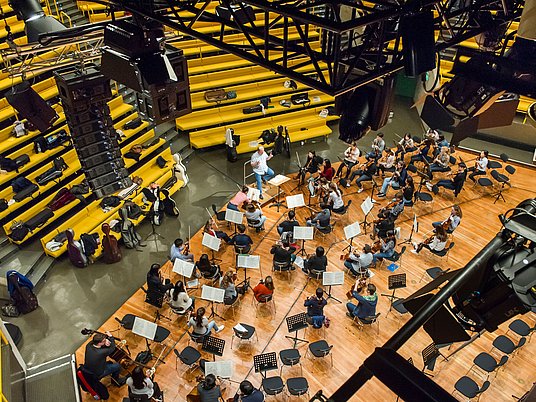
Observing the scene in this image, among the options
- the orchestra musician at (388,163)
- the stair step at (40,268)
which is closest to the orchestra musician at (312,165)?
the orchestra musician at (388,163)

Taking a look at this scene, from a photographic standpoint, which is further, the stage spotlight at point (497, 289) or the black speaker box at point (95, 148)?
the black speaker box at point (95, 148)

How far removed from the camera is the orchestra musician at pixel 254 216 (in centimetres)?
1044

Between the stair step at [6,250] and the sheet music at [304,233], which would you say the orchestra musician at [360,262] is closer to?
the sheet music at [304,233]

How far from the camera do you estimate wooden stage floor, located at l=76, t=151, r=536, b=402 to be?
7852 mm

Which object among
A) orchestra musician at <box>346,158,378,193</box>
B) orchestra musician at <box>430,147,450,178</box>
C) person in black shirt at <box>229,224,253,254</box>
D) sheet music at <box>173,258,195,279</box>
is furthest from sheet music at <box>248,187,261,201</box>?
orchestra musician at <box>430,147,450,178</box>

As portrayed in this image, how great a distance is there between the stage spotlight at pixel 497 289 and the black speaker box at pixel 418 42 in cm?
301

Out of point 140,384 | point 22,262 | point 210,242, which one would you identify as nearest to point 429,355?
point 210,242

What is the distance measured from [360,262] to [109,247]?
5.52 meters

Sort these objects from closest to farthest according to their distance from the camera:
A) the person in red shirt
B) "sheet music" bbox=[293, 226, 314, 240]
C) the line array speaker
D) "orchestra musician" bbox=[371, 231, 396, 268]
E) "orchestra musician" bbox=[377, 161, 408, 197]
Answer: the line array speaker < the person in red shirt < "sheet music" bbox=[293, 226, 314, 240] < "orchestra musician" bbox=[371, 231, 396, 268] < "orchestra musician" bbox=[377, 161, 408, 197]

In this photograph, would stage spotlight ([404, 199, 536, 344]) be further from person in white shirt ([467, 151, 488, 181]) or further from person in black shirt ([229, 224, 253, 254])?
person in white shirt ([467, 151, 488, 181])

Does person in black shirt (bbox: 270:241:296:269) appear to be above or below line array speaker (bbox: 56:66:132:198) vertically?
below

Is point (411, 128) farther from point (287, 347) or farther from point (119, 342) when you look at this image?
point (119, 342)

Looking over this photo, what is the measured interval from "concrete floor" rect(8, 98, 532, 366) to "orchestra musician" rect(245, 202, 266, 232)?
5.63 ft

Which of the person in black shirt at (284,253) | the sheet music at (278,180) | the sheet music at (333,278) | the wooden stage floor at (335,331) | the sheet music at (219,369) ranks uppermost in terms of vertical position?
the sheet music at (333,278)
